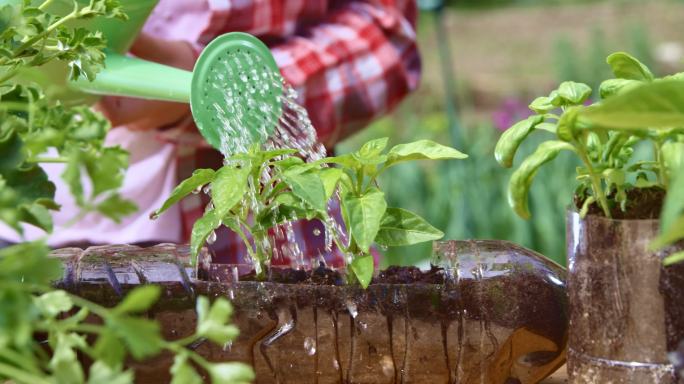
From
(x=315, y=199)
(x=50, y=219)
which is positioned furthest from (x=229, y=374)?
(x=315, y=199)

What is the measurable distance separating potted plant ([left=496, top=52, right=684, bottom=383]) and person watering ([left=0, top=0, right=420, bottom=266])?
2.09 ft

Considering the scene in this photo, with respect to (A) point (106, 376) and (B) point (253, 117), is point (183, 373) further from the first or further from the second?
(B) point (253, 117)

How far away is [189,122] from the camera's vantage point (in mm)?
1337

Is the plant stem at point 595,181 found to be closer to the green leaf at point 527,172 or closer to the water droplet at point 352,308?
the green leaf at point 527,172

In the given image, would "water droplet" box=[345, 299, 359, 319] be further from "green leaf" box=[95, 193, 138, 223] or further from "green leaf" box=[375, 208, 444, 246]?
"green leaf" box=[95, 193, 138, 223]

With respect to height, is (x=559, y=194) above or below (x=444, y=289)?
below

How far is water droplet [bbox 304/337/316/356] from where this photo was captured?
74 cm

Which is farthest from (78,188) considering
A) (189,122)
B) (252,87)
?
(189,122)

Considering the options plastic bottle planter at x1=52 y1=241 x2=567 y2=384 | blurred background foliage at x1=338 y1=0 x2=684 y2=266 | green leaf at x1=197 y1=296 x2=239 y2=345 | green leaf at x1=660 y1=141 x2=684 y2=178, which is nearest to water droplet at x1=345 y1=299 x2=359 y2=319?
plastic bottle planter at x1=52 y1=241 x2=567 y2=384

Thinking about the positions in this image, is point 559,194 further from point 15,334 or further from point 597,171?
point 15,334

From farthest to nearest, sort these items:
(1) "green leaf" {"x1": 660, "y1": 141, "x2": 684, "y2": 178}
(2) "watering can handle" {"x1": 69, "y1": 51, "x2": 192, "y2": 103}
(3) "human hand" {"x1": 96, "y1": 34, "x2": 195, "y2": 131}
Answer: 1. (3) "human hand" {"x1": 96, "y1": 34, "x2": 195, "y2": 131}
2. (2) "watering can handle" {"x1": 69, "y1": 51, "x2": 192, "y2": 103}
3. (1) "green leaf" {"x1": 660, "y1": 141, "x2": 684, "y2": 178}

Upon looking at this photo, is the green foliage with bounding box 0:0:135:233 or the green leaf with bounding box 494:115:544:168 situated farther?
the green leaf with bounding box 494:115:544:168

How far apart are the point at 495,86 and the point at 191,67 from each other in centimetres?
428

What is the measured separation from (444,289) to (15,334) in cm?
42
